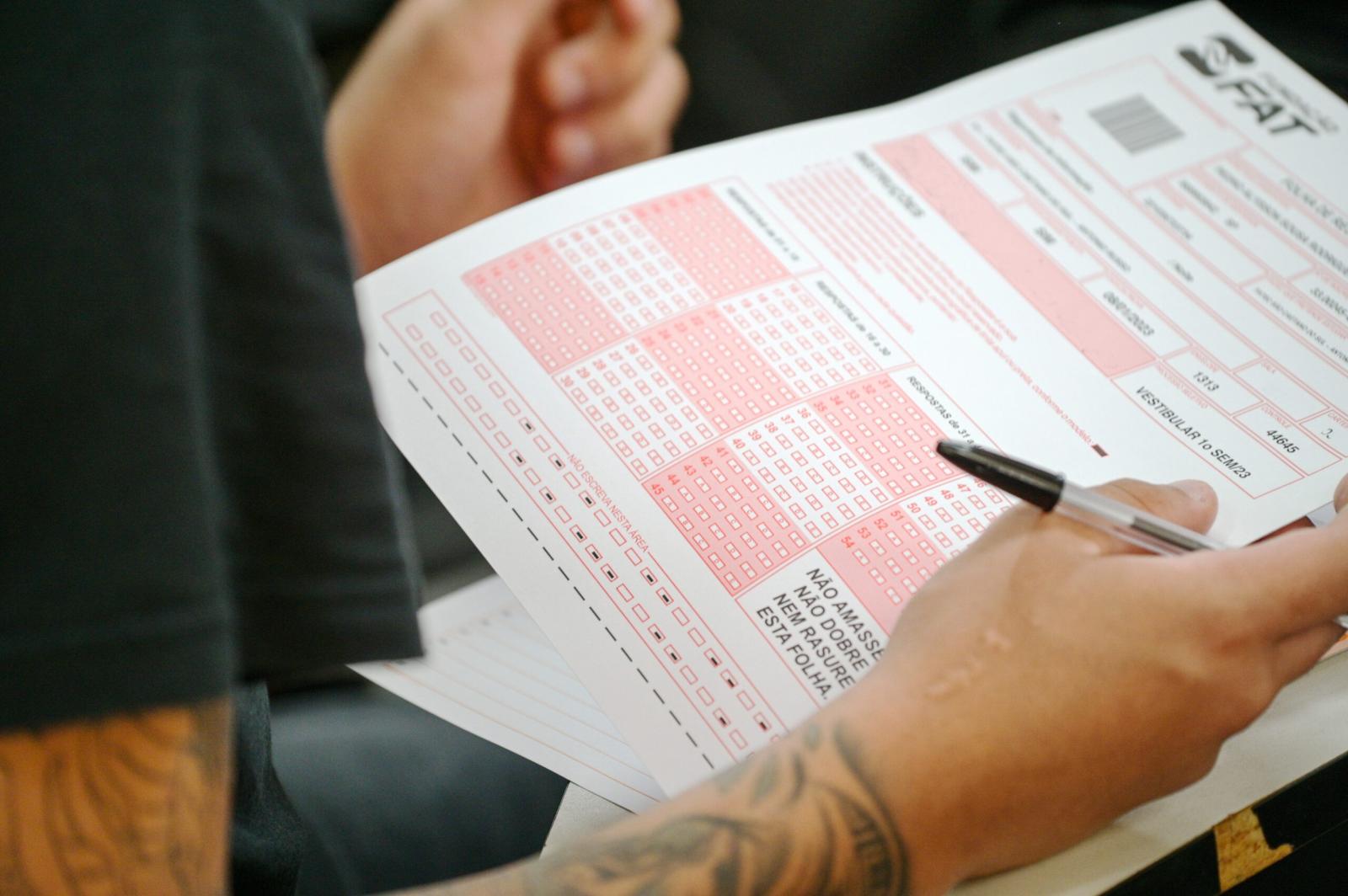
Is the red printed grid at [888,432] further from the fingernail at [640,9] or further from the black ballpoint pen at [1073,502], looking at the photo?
the fingernail at [640,9]

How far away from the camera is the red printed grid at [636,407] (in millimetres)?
538

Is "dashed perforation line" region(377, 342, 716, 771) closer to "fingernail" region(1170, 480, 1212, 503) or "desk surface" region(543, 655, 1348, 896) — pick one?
"desk surface" region(543, 655, 1348, 896)

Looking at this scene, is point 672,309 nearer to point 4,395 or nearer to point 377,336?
point 377,336

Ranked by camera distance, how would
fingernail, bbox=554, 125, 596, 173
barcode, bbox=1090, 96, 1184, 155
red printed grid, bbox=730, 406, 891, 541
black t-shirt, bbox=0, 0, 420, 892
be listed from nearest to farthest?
black t-shirt, bbox=0, 0, 420, 892
red printed grid, bbox=730, 406, 891, 541
barcode, bbox=1090, 96, 1184, 155
fingernail, bbox=554, 125, 596, 173

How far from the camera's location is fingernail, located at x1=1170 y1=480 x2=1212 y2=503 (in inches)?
19.0

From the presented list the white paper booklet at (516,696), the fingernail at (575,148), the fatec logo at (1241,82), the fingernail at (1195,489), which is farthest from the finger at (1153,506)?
the fingernail at (575,148)

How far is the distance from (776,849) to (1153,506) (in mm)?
230

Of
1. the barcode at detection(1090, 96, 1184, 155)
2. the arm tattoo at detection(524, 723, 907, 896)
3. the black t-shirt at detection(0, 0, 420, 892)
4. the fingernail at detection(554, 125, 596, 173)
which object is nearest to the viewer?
the black t-shirt at detection(0, 0, 420, 892)

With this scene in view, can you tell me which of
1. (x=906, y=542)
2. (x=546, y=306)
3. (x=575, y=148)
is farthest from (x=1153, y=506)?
(x=575, y=148)

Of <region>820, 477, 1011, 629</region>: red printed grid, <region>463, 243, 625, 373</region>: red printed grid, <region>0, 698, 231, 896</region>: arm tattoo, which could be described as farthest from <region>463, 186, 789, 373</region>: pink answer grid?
<region>0, 698, 231, 896</region>: arm tattoo

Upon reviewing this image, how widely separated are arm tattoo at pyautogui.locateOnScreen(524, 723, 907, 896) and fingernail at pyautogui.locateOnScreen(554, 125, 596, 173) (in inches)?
20.3

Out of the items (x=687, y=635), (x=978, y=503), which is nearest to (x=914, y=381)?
(x=978, y=503)

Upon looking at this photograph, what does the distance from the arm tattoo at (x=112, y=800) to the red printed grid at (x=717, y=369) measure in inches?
11.4

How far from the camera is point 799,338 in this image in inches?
22.8
